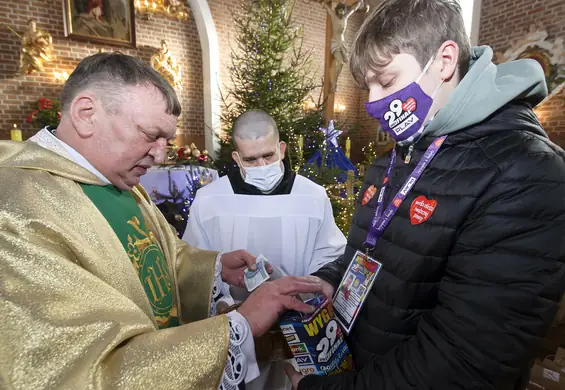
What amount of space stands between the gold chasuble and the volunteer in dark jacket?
50 cm

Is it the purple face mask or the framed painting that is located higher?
the framed painting

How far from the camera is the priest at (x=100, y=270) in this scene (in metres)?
0.82

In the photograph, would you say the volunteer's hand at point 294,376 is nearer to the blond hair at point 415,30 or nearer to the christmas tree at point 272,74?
the blond hair at point 415,30

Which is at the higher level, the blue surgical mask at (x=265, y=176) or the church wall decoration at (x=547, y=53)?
the church wall decoration at (x=547, y=53)

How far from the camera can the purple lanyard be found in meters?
1.11

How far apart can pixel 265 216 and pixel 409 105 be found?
1561 mm

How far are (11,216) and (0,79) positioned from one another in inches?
292

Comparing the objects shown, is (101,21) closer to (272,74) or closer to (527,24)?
(272,74)

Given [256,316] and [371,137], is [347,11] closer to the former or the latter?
[371,137]

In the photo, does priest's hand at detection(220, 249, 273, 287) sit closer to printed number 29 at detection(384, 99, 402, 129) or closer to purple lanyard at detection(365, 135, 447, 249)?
purple lanyard at detection(365, 135, 447, 249)

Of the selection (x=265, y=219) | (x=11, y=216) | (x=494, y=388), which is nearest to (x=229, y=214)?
(x=265, y=219)

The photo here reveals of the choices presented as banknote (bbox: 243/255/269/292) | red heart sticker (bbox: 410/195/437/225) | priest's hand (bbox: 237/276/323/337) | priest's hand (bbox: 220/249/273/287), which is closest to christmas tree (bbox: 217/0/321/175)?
priest's hand (bbox: 220/249/273/287)

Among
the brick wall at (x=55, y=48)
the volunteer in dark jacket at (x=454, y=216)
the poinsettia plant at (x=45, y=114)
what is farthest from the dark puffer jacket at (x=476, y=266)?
the brick wall at (x=55, y=48)

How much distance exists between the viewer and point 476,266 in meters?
0.91
